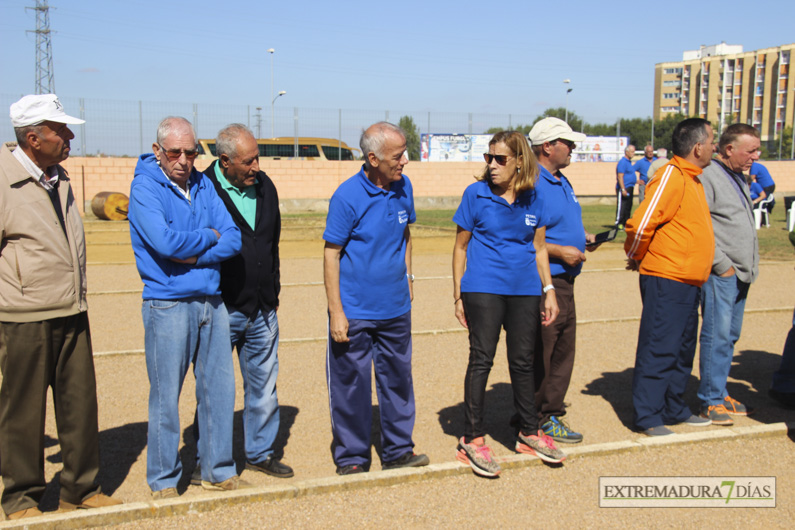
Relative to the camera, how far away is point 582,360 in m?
6.87

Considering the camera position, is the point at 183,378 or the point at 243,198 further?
the point at 243,198

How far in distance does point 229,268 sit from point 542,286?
6.49 feet

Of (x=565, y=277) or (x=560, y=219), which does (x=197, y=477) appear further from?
(x=560, y=219)

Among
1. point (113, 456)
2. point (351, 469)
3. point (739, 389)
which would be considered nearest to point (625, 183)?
point (739, 389)

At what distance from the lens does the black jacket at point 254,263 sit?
411 centimetres

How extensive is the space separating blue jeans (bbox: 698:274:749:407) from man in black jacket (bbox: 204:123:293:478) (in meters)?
3.18

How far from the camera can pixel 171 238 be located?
142 inches

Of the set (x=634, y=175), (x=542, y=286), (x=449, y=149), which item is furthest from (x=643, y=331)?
(x=449, y=149)

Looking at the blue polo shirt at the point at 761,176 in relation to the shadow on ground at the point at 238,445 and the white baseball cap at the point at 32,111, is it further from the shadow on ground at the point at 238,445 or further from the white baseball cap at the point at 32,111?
the white baseball cap at the point at 32,111

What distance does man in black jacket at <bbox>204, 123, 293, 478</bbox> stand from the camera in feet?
13.5

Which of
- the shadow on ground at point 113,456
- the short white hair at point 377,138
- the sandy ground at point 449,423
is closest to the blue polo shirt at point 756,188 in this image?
the sandy ground at point 449,423

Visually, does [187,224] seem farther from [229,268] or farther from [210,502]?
[210,502]

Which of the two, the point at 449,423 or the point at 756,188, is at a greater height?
the point at 756,188

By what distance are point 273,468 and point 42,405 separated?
137 cm
